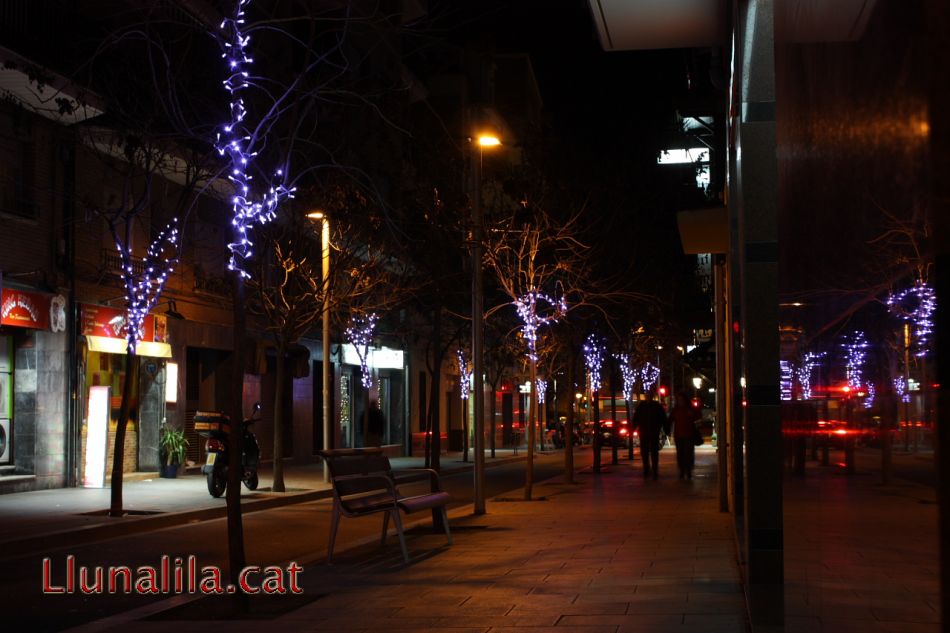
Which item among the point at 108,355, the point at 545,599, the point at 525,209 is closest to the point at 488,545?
the point at 545,599

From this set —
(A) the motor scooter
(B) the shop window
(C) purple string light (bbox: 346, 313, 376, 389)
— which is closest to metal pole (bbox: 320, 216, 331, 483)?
(A) the motor scooter

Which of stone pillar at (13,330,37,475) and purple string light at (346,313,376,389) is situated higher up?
purple string light at (346,313,376,389)

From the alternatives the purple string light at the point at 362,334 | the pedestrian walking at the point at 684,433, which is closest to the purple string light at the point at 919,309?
the pedestrian walking at the point at 684,433

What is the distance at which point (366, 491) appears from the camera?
41.2ft

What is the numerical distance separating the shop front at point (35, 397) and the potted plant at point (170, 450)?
12.2 ft

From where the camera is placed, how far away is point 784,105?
183 inches

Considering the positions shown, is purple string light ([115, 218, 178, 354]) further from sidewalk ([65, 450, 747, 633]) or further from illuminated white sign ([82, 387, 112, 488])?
sidewalk ([65, 450, 747, 633])

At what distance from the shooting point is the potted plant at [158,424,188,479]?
1086 inches

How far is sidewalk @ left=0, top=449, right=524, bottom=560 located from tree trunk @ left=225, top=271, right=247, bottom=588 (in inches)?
216

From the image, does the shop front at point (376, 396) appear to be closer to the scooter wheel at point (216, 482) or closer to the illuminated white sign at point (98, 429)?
the illuminated white sign at point (98, 429)

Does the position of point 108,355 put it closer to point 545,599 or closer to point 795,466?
point 545,599

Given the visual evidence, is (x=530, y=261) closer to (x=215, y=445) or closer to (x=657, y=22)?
(x=215, y=445)

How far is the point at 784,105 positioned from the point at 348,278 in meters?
27.0

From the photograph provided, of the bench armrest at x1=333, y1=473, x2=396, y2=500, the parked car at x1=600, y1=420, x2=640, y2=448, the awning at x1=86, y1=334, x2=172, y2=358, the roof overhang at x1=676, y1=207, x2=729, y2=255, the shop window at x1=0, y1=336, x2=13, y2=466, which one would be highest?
the roof overhang at x1=676, y1=207, x2=729, y2=255
